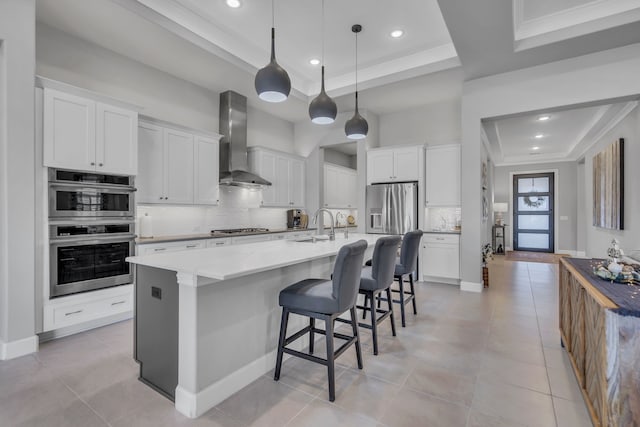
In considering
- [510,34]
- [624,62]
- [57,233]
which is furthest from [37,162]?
[624,62]

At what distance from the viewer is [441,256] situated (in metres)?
5.01

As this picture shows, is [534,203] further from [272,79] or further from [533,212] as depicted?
[272,79]

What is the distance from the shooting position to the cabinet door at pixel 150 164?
378 cm

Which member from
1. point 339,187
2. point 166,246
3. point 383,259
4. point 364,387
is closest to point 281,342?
Result: point 364,387

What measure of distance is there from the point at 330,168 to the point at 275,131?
143 cm

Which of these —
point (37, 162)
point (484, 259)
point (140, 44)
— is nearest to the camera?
point (37, 162)

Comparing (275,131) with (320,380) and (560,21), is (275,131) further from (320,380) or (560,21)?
(320,380)

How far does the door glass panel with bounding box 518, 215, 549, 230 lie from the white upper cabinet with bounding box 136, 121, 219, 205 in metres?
9.51

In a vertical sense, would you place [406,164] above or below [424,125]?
below

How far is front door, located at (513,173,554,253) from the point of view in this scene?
9.51 metres

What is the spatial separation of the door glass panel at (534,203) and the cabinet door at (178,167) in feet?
32.4

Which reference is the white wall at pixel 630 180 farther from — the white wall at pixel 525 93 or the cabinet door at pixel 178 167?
the cabinet door at pixel 178 167

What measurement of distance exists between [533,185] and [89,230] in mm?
11224

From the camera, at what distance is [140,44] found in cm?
356
